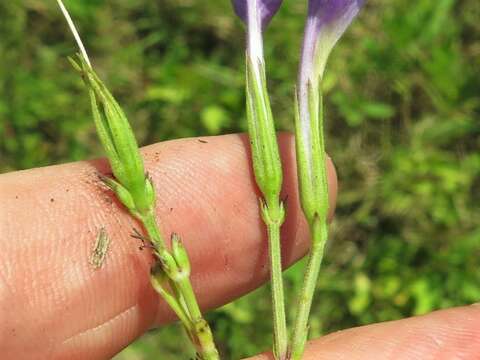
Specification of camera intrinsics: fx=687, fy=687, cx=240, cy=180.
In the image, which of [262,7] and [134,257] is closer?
[262,7]

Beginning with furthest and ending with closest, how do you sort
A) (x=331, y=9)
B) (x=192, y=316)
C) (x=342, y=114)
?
1. (x=342, y=114)
2. (x=331, y=9)
3. (x=192, y=316)

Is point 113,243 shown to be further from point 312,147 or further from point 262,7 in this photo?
point 262,7

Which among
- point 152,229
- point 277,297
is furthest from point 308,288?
point 152,229

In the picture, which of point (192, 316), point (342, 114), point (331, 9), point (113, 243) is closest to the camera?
point (192, 316)

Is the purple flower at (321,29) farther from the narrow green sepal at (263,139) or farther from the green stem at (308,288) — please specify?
the green stem at (308,288)

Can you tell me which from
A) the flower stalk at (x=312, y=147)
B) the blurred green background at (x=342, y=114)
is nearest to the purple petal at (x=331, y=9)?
the flower stalk at (x=312, y=147)

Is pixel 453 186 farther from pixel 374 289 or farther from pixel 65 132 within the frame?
pixel 65 132

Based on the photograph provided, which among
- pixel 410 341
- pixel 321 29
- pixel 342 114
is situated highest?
pixel 321 29

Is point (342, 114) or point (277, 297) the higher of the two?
point (342, 114)
